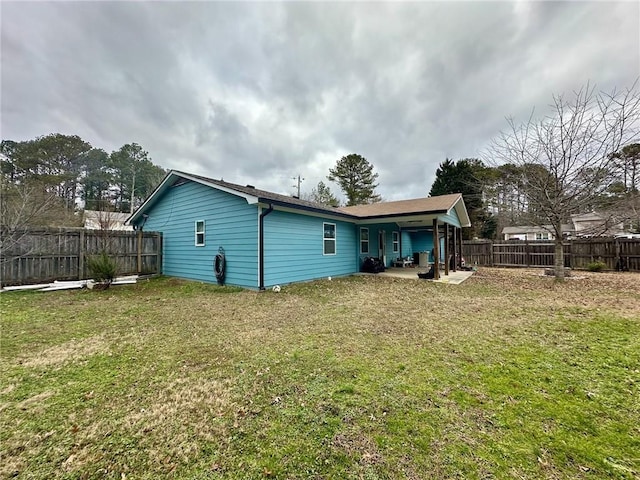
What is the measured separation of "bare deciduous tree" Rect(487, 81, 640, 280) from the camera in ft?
28.1

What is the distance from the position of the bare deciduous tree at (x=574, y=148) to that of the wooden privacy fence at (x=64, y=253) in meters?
14.9

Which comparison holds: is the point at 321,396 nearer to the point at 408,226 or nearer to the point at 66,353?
the point at 66,353

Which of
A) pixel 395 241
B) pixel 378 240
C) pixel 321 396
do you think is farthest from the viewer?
pixel 395 241

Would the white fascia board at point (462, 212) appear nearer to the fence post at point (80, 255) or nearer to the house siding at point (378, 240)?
the house siding at point (378, 240)

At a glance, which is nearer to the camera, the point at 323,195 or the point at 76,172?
the point at 76,172

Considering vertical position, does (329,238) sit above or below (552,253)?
above

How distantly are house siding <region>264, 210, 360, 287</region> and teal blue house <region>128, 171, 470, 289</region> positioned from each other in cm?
3

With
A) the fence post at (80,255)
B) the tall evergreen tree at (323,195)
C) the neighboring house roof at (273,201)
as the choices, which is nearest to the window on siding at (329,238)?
the neighboring house roof at (273,201)

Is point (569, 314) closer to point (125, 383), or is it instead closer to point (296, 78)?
point (125, 383)

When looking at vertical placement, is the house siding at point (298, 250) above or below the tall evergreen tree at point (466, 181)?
below

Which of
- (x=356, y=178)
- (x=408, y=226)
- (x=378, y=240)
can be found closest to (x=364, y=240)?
(x=378, y=240)

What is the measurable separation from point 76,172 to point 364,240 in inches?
1259

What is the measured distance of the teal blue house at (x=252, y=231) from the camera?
7.89m

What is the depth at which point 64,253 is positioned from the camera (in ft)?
27.1
